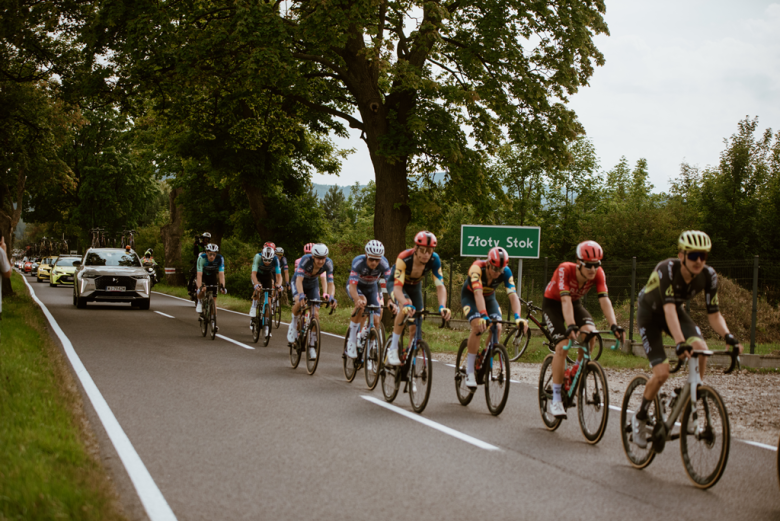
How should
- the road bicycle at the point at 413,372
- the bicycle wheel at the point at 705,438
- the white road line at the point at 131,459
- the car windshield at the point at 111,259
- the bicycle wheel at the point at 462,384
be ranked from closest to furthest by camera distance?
the white road line at the point at 131,459 → the bicycle wheel at the point at 705,438 → the road bicycle at the point at 413,372 → the bicycle wheel at the point at 462,384 → the car windshield at the point at 111,259

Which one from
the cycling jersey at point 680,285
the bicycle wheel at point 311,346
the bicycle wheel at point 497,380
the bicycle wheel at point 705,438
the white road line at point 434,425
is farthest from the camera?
the bicycle wheel at point 311,346

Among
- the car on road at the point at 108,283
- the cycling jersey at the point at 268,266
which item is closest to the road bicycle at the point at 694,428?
the cycling jersey at the point at 268,266

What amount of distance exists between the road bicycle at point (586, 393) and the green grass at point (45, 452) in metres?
4.25

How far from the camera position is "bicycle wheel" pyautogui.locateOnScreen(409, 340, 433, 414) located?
831 cm

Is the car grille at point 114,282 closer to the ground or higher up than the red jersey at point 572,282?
closer to the ground

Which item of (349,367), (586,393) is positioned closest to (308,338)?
(349,367)

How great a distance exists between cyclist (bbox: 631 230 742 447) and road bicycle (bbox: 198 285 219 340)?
10.9m

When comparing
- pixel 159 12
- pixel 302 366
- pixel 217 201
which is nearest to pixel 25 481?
pixel 302 366

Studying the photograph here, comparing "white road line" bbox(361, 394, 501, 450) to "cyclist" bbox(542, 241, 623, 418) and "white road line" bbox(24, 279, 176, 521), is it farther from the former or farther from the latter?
"white road line" bbox(24, 279, 176, 521)

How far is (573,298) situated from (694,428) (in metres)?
2.24

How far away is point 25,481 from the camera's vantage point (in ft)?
14.9

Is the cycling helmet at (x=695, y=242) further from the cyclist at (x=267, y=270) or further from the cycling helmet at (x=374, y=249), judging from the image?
the cyclist at (x=267, y=270)

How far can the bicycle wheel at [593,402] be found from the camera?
688 centimetres

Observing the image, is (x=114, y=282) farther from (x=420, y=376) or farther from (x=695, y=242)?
(x=695, y=242)
